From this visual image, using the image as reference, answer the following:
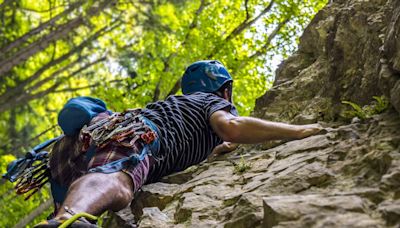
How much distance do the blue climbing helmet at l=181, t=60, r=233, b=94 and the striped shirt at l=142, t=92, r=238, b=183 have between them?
47 centimetres

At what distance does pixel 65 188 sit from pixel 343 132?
2.47 meters

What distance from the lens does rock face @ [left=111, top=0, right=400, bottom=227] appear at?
91.5 inches

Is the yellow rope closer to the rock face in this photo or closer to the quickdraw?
the rock face

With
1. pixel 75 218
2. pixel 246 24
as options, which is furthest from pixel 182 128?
pixel 246 24

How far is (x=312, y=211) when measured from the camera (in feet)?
7.47

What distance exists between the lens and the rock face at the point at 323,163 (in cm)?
232

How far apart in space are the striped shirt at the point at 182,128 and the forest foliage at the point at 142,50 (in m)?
4.94

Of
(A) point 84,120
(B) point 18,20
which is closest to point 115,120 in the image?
(A) point 84,120

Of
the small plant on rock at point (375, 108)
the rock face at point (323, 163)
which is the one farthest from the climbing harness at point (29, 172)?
the small plant on rock at point (375, 108)

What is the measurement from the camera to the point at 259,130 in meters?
3.87

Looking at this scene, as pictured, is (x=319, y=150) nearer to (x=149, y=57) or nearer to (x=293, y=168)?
(x=293, y=168)

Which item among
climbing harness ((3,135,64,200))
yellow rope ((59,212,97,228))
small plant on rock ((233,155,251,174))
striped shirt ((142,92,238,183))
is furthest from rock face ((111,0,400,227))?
climbing harness ((3,135,64,200))

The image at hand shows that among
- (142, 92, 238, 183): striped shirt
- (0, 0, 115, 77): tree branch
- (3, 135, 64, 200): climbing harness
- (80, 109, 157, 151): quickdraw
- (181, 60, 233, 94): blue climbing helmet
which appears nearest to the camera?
(80, 109, 157, 151): quickdraw

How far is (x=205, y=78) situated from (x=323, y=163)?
2.45 m
